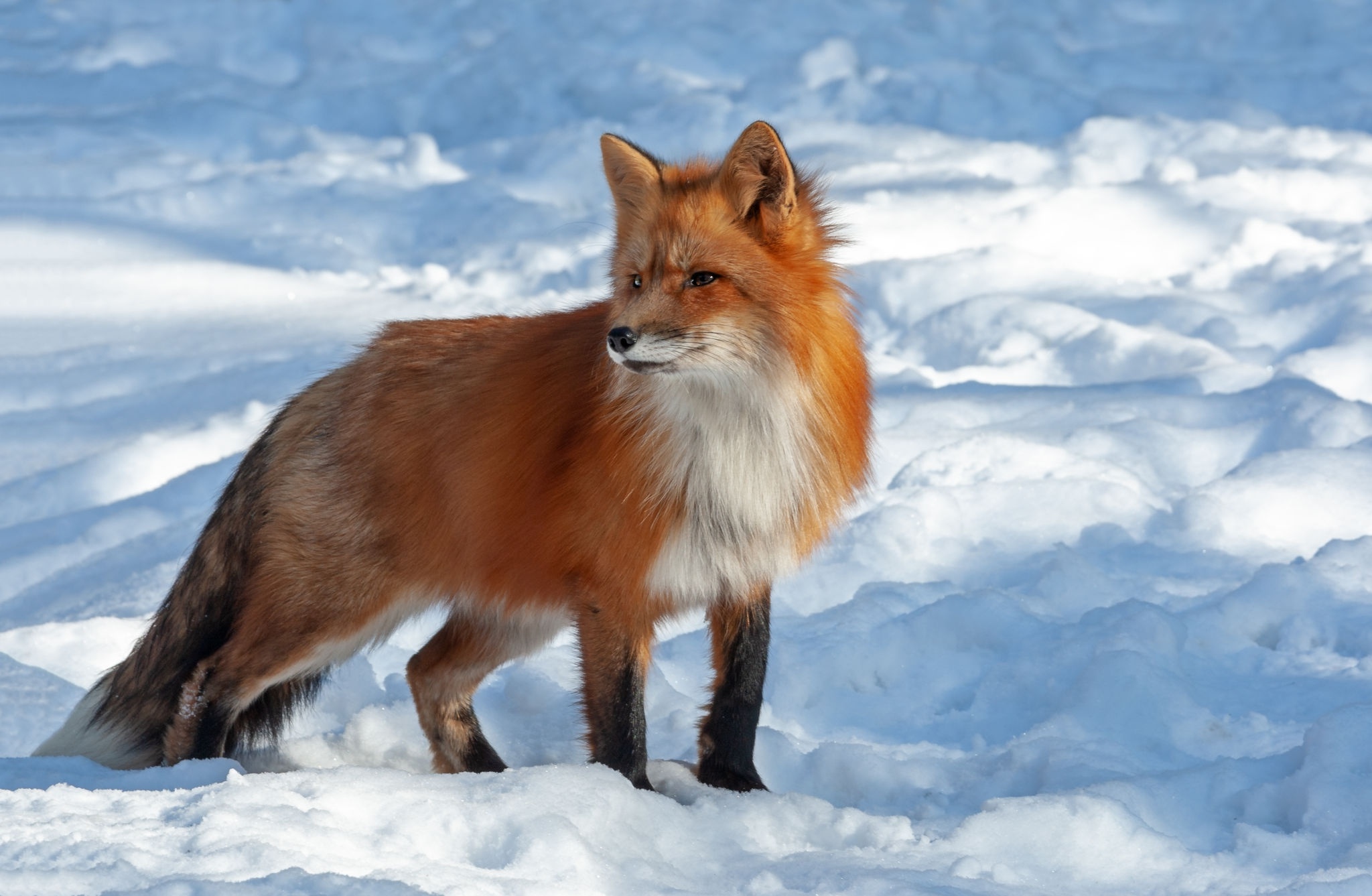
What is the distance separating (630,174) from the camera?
10.9ft

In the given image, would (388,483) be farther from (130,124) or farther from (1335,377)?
(130,124)

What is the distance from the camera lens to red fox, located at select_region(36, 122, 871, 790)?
3141 mm

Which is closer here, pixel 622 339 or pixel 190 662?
pixel 622 339

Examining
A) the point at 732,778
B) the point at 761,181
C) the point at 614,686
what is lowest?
the point at 732,778

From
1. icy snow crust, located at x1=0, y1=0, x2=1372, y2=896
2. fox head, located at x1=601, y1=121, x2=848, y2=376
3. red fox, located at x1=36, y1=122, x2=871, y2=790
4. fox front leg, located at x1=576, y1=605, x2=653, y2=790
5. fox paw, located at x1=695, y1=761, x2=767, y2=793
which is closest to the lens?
icy snow crust, located at x1=0, y1=0, x2=1372, y2=896

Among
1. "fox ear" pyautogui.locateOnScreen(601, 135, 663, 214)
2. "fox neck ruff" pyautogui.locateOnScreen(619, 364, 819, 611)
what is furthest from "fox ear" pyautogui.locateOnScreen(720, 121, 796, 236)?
"fox neck ruff" pyautogui.locateOnScreen(619, 364, 819, 611)

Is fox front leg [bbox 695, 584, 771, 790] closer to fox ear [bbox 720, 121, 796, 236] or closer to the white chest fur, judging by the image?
the white chest fur

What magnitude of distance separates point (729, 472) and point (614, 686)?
0.62 m

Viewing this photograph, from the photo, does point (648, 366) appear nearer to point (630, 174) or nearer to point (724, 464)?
point (724, 464)

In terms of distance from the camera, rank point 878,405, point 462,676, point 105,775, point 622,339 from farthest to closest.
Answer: point 878,405
point 462,676
point 105,775
point 622,339

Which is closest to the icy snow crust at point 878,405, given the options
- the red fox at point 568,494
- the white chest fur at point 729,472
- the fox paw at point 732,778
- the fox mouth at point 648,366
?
the fox paw at point 732,778

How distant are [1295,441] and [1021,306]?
214 cm

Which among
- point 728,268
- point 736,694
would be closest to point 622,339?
point 728,268

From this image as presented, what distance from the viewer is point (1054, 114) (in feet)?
35.1
